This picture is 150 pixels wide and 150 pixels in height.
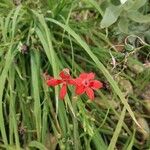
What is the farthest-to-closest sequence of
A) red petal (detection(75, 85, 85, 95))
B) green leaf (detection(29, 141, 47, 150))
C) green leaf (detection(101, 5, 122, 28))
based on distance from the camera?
green leaf (detection(101, 5, 122, 28))
green leaf (detection(29, 141, 47, 150))
red petal (detection(75, 85, 85, 95))

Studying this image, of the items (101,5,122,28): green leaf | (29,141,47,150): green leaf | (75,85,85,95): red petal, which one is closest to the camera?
(75,85,85,95): red petal

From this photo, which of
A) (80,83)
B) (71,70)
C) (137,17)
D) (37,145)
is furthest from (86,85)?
(137,17)

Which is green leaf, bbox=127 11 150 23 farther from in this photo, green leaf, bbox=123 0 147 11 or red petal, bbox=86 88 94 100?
red petal, bbox=86 88 94 100

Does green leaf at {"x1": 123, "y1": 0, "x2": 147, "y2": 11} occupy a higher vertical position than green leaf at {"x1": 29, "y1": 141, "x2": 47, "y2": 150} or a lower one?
higher

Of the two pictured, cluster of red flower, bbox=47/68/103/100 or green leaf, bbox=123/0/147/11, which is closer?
cluster of red flower, bbox=47/68/103/100

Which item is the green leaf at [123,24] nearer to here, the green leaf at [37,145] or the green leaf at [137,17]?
the green leaf at [137,17]

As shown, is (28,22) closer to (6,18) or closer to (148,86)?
(6,18)

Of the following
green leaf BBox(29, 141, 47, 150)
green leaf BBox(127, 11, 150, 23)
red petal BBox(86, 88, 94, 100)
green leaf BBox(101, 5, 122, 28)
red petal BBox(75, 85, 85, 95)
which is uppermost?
green leaf BBox(101, 5, 122, 28)

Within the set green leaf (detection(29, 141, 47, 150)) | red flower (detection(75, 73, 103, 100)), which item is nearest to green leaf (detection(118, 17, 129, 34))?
red flower (detection(75, 73, 103, 100))

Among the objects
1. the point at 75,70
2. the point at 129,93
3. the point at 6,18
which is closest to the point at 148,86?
the point at 129,93
